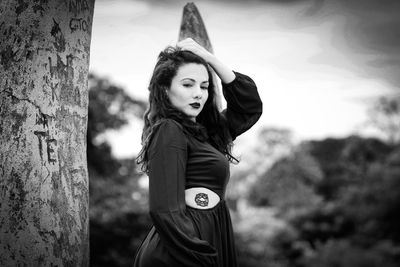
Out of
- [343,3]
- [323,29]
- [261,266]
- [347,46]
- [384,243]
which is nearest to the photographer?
[343,3]

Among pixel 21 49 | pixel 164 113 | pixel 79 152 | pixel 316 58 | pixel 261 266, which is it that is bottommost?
pixel 261 266

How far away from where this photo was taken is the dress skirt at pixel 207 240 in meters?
2.09

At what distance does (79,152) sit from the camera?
2.28 meters

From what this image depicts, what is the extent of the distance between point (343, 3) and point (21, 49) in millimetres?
2975

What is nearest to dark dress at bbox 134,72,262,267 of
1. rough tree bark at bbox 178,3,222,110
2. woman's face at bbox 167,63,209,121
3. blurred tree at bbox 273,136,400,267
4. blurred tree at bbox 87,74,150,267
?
woman's face at bbox 167,63,209,121

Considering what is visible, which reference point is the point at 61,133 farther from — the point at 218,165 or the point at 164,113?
the point at 218,165

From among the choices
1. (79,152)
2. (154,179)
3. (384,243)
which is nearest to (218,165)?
(154,179)

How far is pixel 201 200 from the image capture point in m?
2.22

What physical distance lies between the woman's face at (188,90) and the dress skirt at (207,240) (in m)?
0.50

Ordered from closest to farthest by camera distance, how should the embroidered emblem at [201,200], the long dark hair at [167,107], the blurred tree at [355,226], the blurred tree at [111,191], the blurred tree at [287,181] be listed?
the embroidered emblem at [201,200]
the long dark hair at [167,107]
the blurred tree at [111,191]
the blurred tree at [355,226]
the blurred tree at [287,181]

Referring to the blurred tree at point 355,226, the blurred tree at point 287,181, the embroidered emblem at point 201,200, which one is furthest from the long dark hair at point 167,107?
the blurred tree at point 287,181

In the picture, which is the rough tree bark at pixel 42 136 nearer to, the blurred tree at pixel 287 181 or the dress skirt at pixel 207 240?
the dress skirt at pixel 207 240

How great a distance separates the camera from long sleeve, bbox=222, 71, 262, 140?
2516mm

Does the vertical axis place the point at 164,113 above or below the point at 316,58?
below
